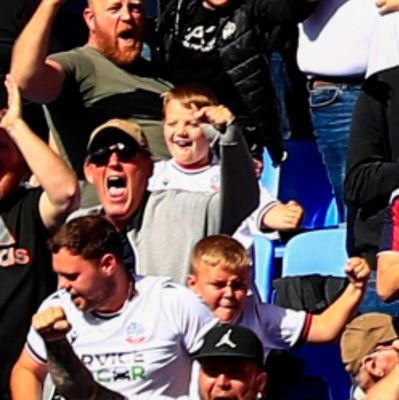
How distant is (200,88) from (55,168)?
2.58ft

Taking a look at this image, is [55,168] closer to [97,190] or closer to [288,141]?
[97,190]

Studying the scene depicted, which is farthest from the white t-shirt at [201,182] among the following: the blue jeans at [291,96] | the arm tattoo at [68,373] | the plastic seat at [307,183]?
the blue jeans at [291,96]

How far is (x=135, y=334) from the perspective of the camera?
16.9ft

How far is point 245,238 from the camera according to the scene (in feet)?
19.1

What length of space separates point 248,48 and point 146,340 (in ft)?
6.71

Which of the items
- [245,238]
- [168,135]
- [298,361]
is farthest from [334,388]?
[168,135]

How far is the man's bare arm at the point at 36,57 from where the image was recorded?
5.89 m

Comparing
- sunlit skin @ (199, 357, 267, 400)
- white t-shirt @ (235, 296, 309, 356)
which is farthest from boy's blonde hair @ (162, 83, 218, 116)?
sunlit skin @ (199, 357, 267, 400)

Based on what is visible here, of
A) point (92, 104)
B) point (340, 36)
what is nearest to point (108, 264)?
point (92, 104)

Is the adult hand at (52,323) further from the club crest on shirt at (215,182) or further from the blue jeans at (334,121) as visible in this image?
the blue jeans at (334,121)

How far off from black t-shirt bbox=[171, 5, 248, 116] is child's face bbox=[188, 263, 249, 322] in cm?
162

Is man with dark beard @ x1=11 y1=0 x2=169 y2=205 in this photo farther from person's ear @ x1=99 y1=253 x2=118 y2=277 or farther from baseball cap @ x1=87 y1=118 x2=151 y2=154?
person's ear @ x1=99 y1=253 x2=118 y2=277

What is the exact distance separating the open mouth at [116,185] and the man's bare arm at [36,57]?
0.54 m

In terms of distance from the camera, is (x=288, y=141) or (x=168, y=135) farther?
(x=288, y=141)
